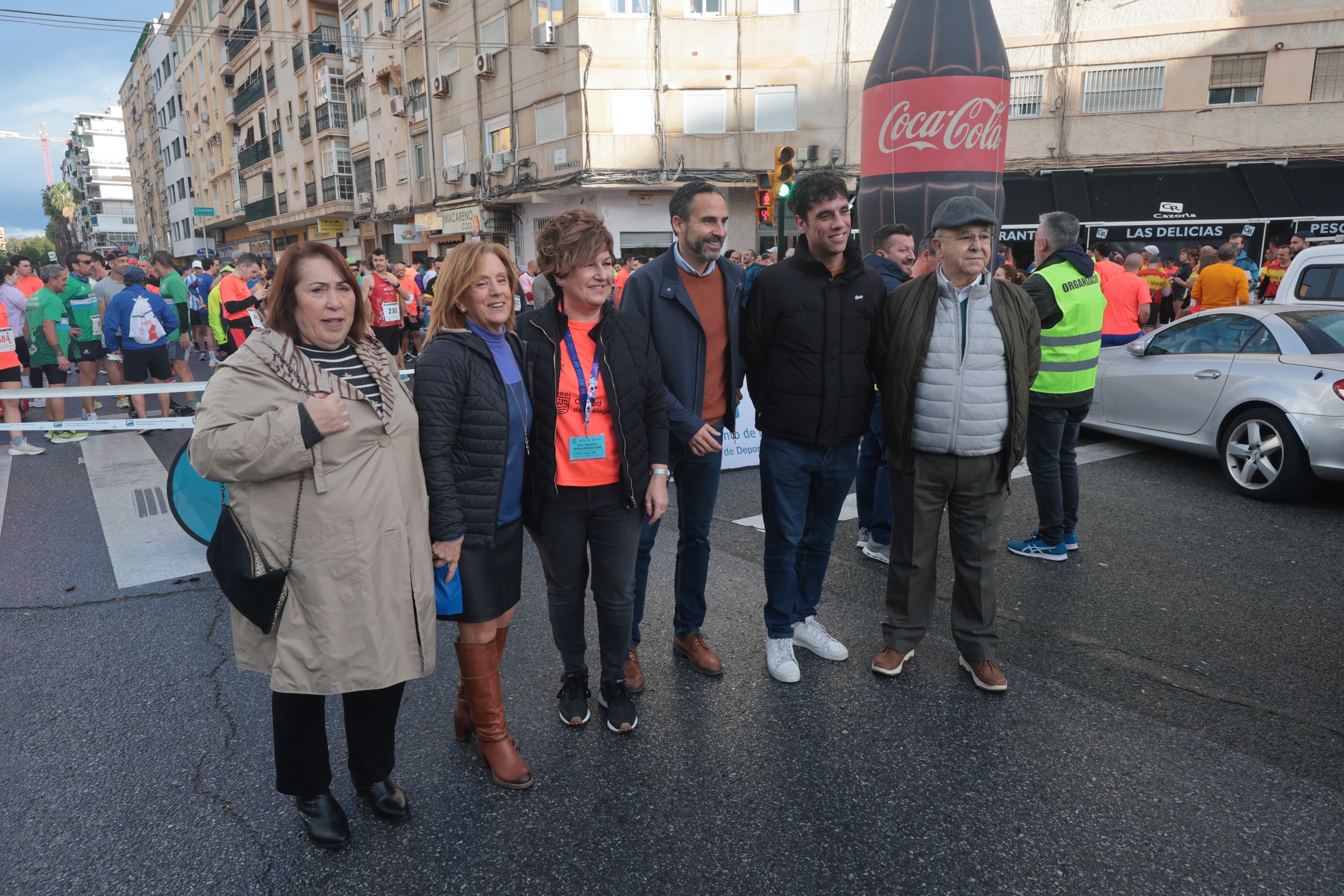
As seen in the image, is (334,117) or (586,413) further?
(334,117)

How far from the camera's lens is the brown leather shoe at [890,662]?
354 centimetres

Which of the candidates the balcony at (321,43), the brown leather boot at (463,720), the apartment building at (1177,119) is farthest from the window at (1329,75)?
the balcony at (321,43)

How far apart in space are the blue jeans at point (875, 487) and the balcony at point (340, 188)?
1474 inches

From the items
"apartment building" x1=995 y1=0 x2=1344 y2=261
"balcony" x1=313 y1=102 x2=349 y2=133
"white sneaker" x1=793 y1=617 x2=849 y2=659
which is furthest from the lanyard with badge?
"balcony" x1=313 y1=102 x2=349 y2=133

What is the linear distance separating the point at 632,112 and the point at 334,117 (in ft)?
63.9

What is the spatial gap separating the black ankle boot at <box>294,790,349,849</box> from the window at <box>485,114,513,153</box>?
2710 centimetres

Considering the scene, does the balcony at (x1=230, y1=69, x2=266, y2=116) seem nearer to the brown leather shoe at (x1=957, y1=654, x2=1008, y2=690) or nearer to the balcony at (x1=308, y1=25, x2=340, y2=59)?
the balcony at (x1=308, y1=25, x2=340, y2=59)

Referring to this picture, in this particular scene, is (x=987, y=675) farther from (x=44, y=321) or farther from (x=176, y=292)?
(x=176, y=292)

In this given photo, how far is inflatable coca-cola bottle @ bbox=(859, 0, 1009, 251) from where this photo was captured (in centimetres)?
875

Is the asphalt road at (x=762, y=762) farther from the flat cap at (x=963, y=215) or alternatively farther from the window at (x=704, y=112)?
the window at (x=704, y=112)

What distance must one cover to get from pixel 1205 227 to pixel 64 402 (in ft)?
74.6

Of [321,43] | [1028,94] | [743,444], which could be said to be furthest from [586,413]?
[321,43]

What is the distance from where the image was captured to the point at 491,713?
9.20ft

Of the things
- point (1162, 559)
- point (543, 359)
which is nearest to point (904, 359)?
point (543, 359)
